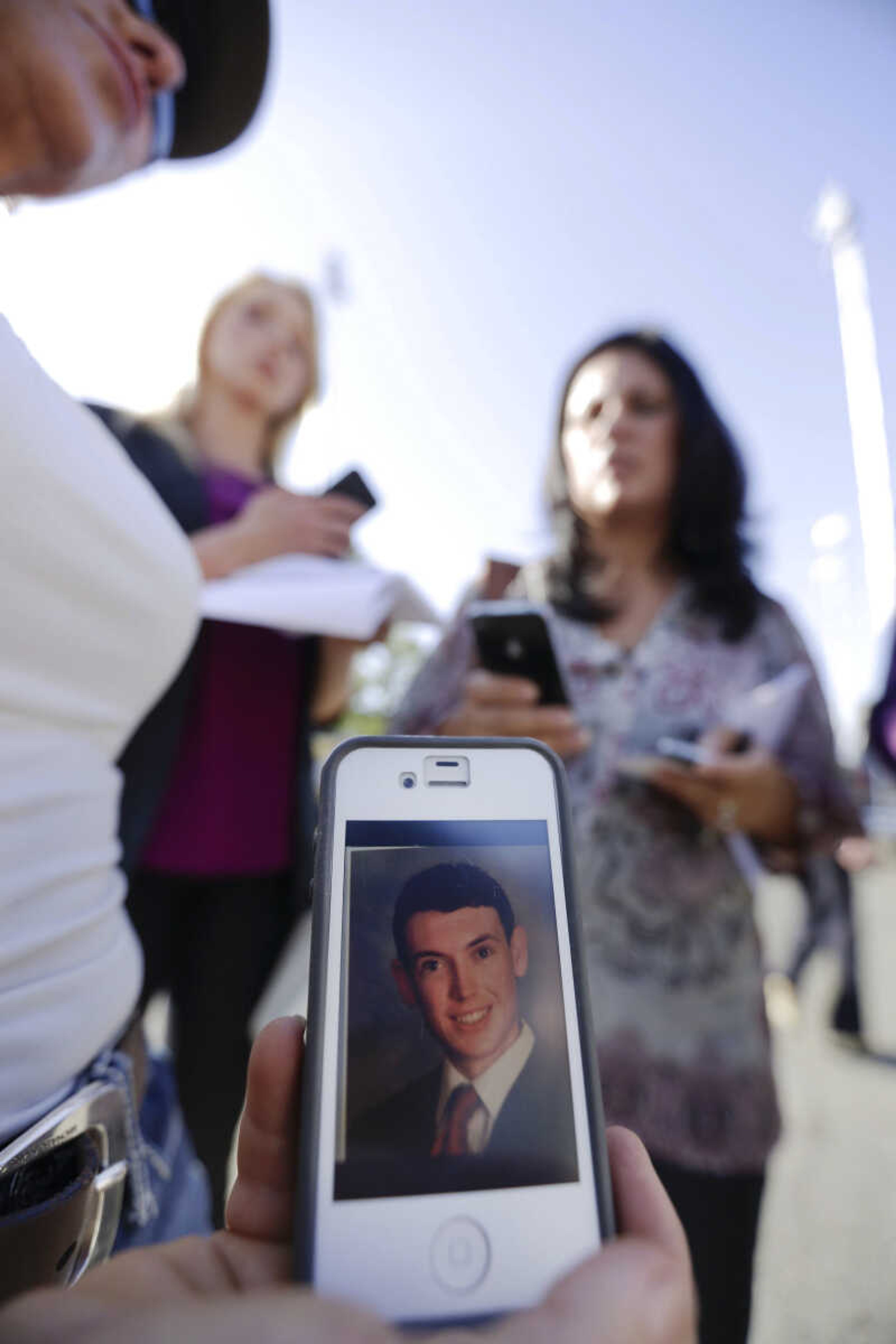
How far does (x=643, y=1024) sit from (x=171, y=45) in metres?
1.43

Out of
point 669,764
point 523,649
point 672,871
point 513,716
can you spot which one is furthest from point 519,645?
point 672,871

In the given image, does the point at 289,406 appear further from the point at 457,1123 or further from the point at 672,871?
the point at 457,1123

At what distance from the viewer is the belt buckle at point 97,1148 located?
0.49 m

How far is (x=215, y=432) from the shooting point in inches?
50.8

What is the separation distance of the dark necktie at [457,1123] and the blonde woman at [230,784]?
0.79 meters

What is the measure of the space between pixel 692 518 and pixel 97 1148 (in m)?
1.32

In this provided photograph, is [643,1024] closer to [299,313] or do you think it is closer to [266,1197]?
[266,1197]

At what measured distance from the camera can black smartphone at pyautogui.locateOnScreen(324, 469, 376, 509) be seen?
3.63 ft

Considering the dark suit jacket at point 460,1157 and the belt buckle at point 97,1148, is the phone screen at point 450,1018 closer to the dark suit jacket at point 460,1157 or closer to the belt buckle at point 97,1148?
the dark suit jacket at point 460,1157

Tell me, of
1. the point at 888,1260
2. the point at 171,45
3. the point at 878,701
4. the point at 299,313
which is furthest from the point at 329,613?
the point at 888,1260

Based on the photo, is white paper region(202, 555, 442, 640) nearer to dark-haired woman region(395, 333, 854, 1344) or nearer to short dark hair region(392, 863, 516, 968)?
dark-haired woman region(395, 333, 854, 1344)

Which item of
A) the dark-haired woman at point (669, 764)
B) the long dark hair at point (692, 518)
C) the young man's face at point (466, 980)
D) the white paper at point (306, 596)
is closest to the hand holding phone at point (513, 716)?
the dark-haired woman at point (669, 764)

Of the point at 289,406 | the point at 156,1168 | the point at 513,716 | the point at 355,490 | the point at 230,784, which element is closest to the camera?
the point at 156,1168

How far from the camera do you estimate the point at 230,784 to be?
1.27 meters
